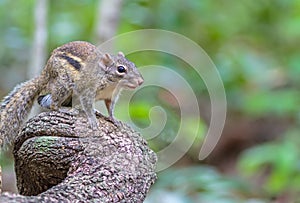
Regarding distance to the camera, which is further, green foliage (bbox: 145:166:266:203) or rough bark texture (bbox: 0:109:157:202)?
green foliage (bbox: 145:166:266:203)

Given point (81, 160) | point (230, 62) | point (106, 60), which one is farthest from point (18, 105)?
point (230, 62)

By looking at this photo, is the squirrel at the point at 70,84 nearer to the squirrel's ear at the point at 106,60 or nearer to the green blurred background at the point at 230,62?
the squirrel's ear at the point at 106,60

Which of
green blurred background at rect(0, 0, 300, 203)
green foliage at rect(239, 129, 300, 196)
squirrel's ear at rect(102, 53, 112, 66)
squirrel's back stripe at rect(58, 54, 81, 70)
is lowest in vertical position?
squirrel's back stripe at rect(58, 54, 81, 70)

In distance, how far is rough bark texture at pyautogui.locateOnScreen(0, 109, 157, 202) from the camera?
4.75 feet

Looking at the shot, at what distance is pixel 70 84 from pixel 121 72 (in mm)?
209

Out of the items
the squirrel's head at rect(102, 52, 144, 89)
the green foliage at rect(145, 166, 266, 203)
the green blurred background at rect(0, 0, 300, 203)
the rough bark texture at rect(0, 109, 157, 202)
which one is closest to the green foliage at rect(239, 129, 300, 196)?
the green blurred background at rect(0, 0, 300, 203)

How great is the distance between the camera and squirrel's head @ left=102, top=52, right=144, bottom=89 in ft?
6.64

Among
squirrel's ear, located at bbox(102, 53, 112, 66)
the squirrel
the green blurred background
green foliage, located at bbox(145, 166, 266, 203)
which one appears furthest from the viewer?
the green blurred background

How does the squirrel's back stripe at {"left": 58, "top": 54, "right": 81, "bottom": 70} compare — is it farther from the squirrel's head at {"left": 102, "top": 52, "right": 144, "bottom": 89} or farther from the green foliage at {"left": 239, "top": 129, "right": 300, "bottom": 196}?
the green foliage at {"left": 239, "top": 129, "right": 300, "bottom": 196}

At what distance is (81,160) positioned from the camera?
61.8 inches

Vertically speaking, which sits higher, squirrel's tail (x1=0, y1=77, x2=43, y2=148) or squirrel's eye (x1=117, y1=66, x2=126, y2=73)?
squirrel's eye (x1=117, y1=66, x2=126, y2=73)

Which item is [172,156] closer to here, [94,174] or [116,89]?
[116,89]

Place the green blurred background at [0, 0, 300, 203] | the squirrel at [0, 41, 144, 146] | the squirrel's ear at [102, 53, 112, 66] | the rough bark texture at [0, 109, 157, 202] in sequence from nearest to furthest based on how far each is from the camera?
1. the rough bark texture at [0, 109, 157, 202]
2. the squirrel at [0, 41, 144, 146]
3. the squirrel's ear at [102, 53, 112, 66]
4. the green blurred background at [0, 0, 300, 203]

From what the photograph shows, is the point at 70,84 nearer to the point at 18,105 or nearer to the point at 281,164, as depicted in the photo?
the point at 18,105
